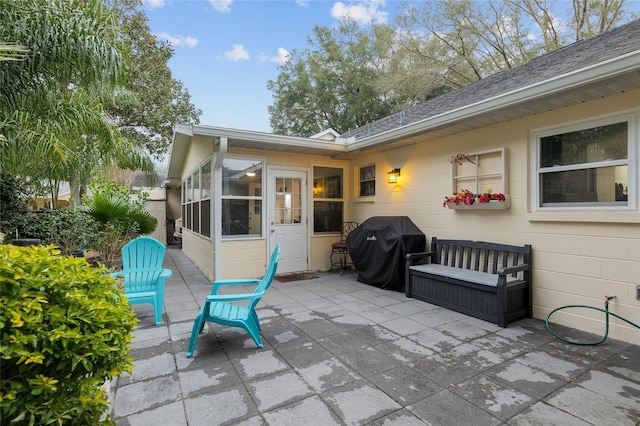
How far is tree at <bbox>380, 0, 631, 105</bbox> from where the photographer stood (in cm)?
984

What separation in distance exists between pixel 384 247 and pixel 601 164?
278 centimetres

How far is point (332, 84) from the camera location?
16578 mm

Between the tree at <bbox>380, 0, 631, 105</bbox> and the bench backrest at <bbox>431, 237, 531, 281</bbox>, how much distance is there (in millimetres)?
10021

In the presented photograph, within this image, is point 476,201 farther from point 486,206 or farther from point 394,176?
point 394,176

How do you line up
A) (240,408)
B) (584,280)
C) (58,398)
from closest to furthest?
(58,398)
(240,408)
(584,280)

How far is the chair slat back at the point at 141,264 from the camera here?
380 cm

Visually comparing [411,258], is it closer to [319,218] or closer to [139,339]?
[319,218]

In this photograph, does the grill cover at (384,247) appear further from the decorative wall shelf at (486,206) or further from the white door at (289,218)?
the white door at (289,218)

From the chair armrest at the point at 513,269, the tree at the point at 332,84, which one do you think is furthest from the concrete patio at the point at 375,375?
the tree at the point at 332,84

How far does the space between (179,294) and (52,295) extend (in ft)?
12.3

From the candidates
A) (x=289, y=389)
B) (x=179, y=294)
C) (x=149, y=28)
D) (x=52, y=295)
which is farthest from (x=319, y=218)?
(x=149, y=28)

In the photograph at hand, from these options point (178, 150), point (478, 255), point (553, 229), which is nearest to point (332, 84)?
point (178, 150)

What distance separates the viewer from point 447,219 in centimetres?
471

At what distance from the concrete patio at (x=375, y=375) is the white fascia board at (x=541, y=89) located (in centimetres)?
241
